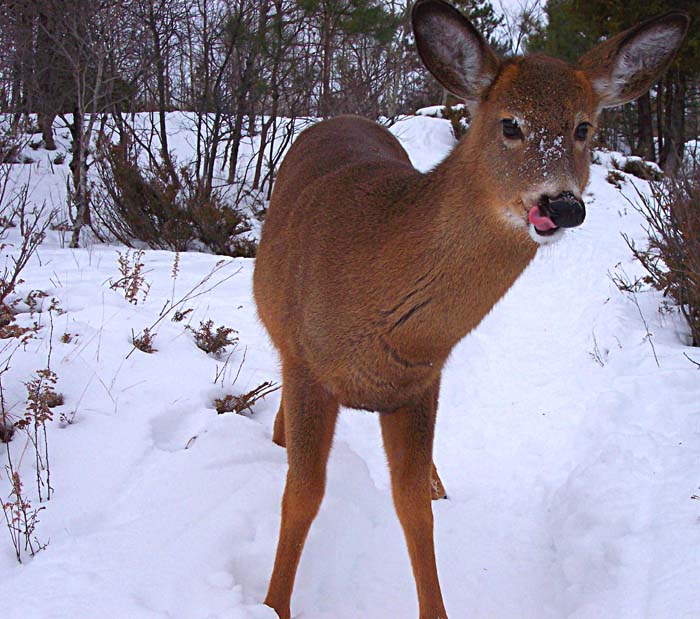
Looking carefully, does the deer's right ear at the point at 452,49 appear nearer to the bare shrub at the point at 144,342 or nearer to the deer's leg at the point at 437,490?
the deer's leg at the point at 437,490

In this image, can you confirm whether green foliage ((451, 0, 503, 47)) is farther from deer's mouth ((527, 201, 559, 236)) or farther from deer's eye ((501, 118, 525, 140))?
deer's mouth ((527, 201, 559, 236))

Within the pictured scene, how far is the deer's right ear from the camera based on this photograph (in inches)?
94.3

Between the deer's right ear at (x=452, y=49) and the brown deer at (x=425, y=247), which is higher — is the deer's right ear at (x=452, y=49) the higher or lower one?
the higher one

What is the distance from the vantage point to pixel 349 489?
374 cm

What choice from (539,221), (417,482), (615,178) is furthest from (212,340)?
(615,178)

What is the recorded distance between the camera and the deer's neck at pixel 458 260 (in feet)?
7.71

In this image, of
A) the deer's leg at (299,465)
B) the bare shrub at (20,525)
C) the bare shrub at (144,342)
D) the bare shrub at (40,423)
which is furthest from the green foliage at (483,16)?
the bare shrub at (20,525)

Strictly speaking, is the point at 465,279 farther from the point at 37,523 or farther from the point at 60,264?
the point at 60,264

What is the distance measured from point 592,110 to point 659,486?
201 centimetres

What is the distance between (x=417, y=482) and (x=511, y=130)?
1.52m

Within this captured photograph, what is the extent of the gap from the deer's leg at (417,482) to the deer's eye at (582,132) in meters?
1.16

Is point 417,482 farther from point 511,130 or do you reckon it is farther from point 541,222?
point 511,130

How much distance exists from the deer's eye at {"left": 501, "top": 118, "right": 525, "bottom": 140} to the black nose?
11.4 inches

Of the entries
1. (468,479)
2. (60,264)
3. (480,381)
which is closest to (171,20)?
(60,264)
